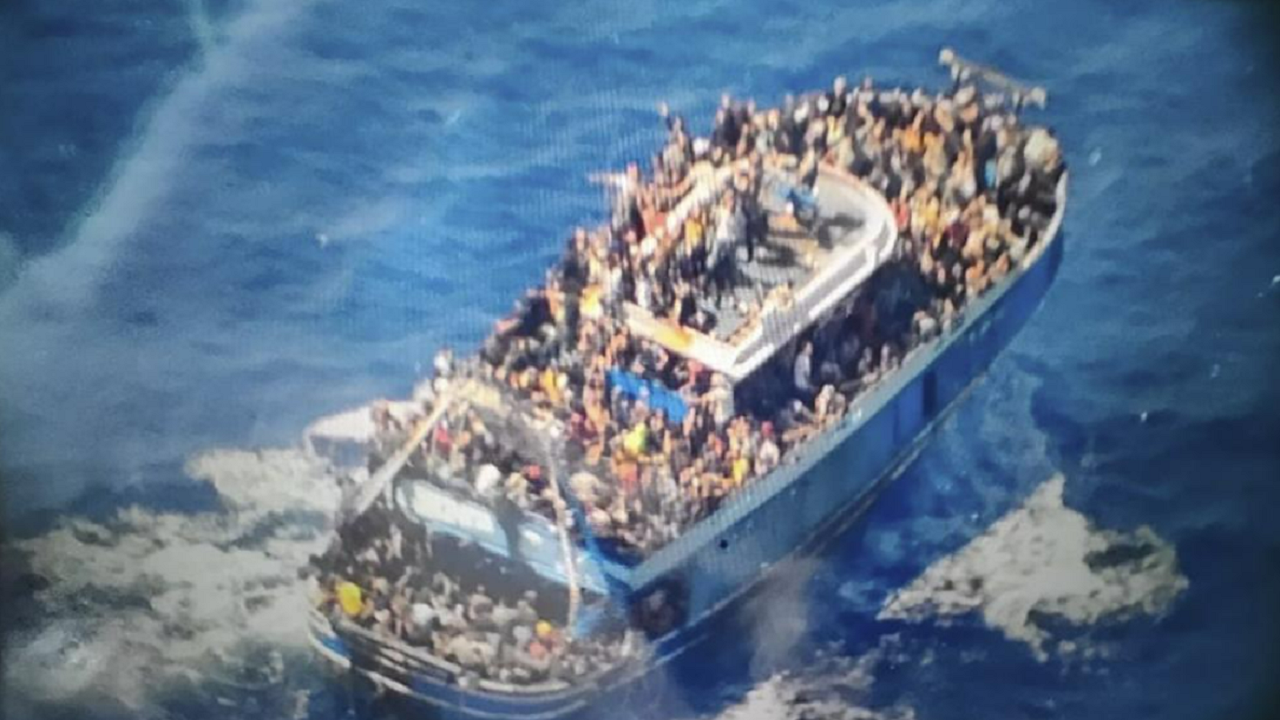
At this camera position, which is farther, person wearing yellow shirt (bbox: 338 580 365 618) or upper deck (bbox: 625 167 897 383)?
person wearing yellow shirt (bbox: 338 580 365 618)

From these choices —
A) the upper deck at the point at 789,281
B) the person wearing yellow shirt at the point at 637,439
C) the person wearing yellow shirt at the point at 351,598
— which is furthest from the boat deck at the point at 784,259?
the person wearing yellow shirt at the point at 351,598

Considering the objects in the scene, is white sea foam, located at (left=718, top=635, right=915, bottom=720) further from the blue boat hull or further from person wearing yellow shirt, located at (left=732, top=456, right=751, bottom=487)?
person wearing yellow shirt, located at (left=732, top=456, right=751, bottom=487)

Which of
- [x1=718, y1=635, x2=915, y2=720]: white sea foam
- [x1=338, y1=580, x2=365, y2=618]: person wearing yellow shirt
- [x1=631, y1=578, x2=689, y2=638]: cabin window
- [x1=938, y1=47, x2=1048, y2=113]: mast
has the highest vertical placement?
[x1=938, y1=47, x2=1048, y2=113]: mast

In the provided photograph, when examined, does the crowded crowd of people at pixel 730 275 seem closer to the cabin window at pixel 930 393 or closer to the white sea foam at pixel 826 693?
the cabin window at pixel 930 393

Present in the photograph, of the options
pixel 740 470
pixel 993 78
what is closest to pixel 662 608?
pixel 740 470

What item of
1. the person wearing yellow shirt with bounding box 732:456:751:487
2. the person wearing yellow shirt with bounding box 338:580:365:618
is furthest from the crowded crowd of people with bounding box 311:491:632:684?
the person wearing yellow shirt with bounding box 732:456:751:487

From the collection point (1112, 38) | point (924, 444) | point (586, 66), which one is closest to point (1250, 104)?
point (1112, 38)

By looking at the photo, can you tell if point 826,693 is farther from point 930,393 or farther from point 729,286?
point 729,286
